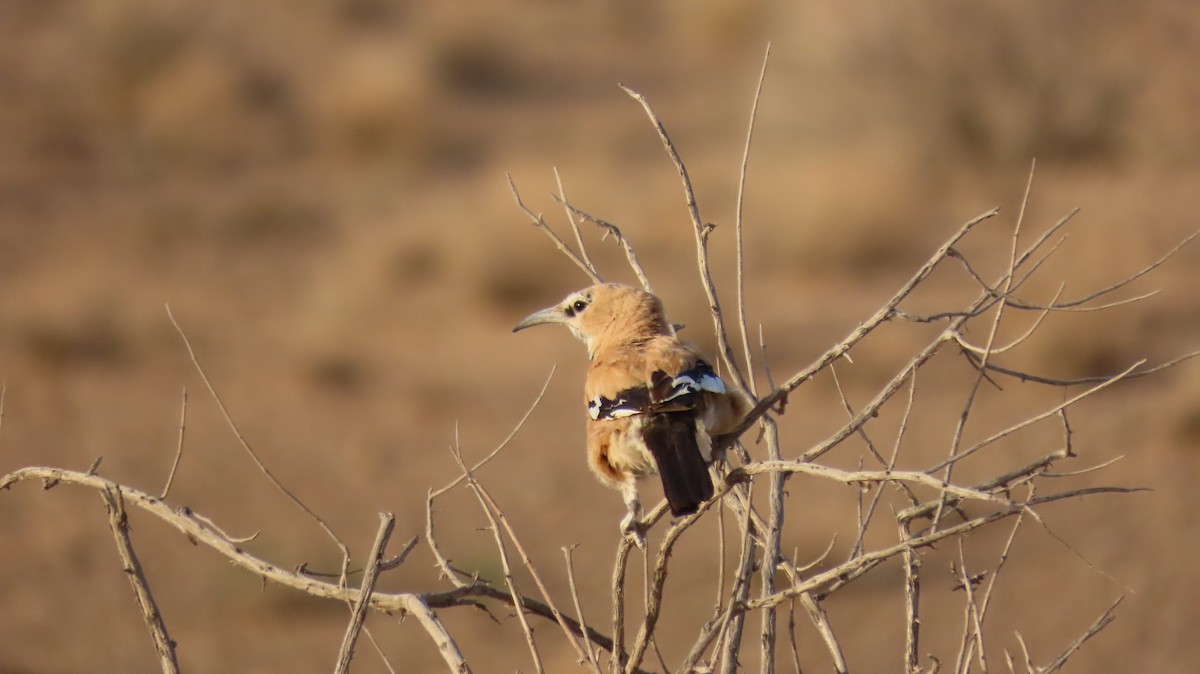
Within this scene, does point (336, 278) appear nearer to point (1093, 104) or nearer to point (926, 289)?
point (926, 289)

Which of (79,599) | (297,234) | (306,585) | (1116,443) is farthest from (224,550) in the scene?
(297,234)

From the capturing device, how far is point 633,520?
3.97 m

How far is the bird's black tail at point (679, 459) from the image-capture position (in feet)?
11.5

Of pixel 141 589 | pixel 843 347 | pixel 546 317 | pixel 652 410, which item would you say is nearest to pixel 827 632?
pixel 652 410

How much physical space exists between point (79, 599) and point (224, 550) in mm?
7133

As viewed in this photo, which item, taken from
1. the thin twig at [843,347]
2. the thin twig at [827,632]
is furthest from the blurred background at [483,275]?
the thin twig at [843,347]

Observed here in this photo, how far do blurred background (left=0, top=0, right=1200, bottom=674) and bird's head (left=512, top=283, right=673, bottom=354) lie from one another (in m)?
4.04

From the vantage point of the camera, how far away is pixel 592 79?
89.0 feet

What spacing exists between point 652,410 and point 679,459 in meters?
0.26

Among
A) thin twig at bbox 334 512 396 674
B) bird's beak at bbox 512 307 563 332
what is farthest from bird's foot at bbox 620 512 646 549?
bird's beak at bbox 512 307 563 332

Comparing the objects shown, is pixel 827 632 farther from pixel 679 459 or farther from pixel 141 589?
pixel 141 589

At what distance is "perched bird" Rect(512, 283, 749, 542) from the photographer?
370cm

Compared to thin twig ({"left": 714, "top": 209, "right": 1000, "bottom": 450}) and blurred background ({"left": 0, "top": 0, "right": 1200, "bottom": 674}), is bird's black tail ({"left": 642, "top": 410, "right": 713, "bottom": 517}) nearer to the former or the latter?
thin twig ({"left": 714, "top": 209, "right": 1000, "bottom": 450})

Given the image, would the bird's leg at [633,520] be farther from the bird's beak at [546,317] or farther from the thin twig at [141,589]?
the thin twig at [141,589]
